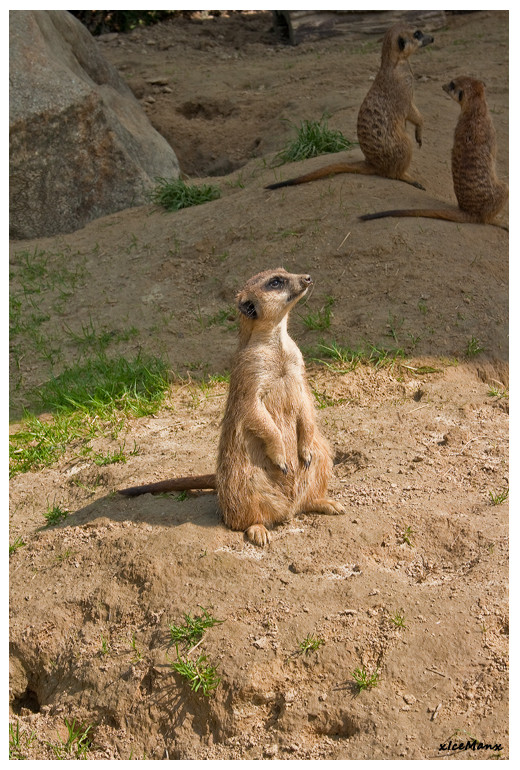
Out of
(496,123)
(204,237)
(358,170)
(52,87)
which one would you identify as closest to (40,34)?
(52,87)

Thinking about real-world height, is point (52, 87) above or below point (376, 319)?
above

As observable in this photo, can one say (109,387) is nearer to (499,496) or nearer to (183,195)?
(499,496)

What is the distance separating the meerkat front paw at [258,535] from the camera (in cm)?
313

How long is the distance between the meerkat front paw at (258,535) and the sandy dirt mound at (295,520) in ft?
0.11

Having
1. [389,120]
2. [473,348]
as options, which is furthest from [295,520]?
[389,120]

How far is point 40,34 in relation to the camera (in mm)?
6969

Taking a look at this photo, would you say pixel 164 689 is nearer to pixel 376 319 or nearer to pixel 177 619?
pixel 177 619

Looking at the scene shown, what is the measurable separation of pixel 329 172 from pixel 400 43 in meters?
A: 1.24

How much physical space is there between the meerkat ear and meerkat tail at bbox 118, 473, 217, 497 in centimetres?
76

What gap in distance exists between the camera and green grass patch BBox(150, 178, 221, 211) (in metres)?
6.69

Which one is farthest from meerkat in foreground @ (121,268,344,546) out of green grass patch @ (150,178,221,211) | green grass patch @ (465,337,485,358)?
green grass patch @ (150,178,221,211)

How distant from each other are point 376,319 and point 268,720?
9.34 ft

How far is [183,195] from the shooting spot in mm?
6723

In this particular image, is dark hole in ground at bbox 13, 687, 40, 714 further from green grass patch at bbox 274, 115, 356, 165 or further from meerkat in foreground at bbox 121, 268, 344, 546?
green grass patch at bbox 274, 115, 356, 165
